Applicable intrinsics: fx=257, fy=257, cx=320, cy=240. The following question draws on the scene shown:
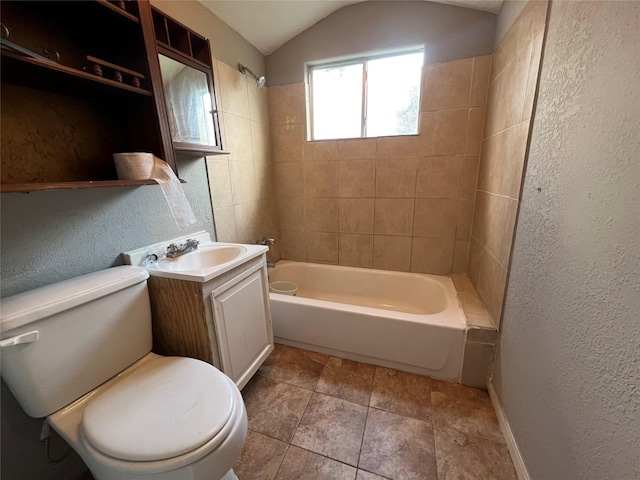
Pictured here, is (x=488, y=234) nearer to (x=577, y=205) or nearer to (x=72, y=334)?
(x=577, y=205)

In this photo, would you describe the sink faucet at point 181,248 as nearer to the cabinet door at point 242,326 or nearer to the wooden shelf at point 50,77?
the cabinet door at point 242,326

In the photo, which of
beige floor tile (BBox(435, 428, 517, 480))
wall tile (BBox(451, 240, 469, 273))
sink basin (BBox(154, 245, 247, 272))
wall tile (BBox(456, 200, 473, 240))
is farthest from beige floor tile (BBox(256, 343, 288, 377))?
wall tile (BBox(456, 200, 473, 240))

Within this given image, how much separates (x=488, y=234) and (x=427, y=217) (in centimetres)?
53

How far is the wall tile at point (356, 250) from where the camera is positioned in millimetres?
2279

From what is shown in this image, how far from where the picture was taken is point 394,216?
214cm

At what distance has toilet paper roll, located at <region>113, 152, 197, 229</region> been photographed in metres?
1.02

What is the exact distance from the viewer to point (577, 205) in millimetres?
778

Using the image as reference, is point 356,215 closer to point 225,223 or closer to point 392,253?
point 392,253

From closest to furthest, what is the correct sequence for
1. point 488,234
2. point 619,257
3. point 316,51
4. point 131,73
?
1. point 619,257
2. point 131,73
3. point 488,234
4. point 316,51

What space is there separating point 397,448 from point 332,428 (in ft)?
0.99

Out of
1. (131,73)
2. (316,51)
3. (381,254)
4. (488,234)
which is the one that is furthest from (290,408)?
(316,51)

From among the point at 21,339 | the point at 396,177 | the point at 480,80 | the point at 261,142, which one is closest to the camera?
the point at 21,339

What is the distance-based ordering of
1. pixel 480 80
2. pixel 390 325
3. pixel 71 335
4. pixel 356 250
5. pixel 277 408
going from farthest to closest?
pixel 356 250 → pixel 480 80 → pixel 390 325 → pixel 277 408 → pixel 71 335

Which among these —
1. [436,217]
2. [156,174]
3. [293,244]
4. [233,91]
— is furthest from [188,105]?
[436,217]
